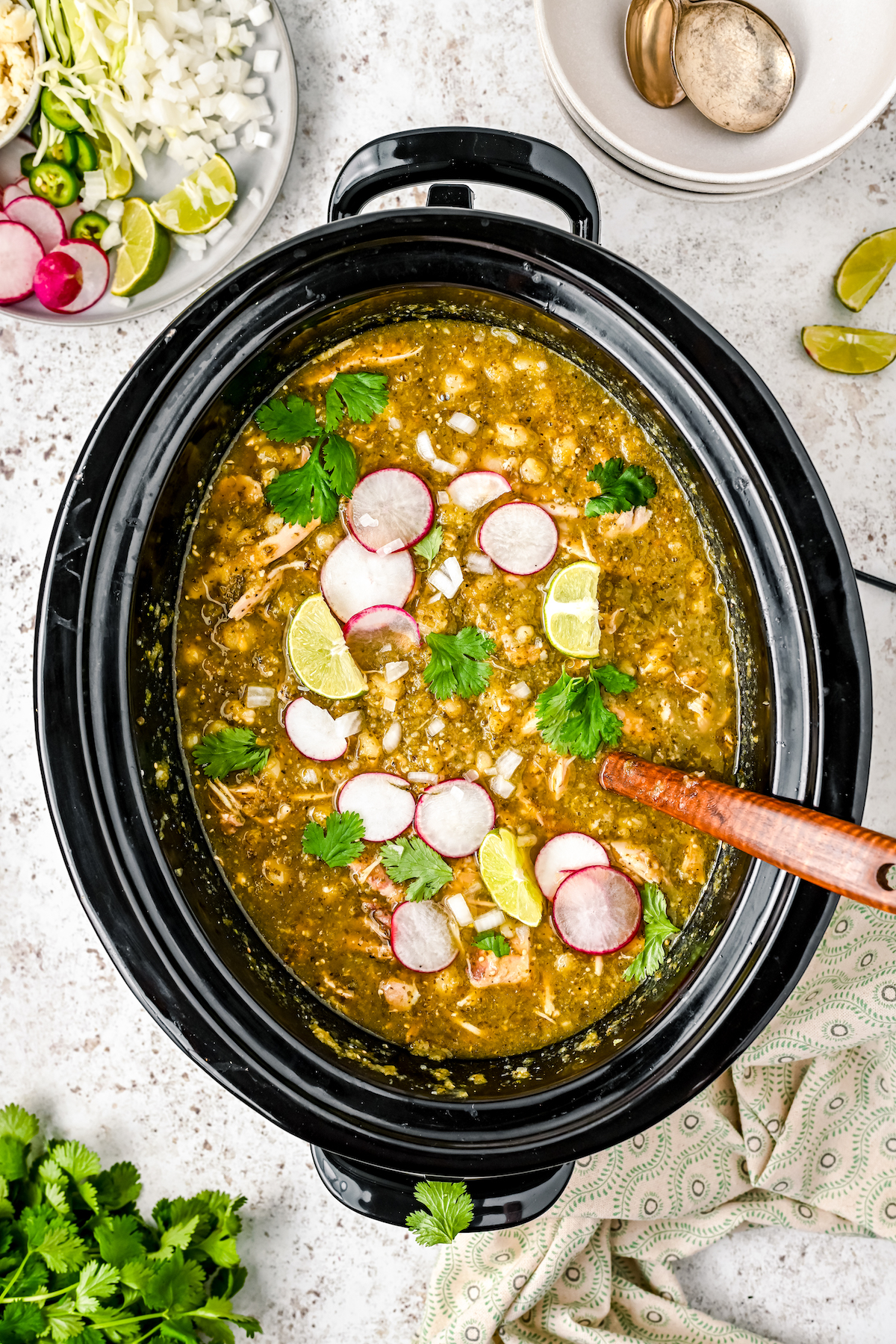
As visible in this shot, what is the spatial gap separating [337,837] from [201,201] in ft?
4.74

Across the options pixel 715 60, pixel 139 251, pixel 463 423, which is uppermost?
pixel 715 60

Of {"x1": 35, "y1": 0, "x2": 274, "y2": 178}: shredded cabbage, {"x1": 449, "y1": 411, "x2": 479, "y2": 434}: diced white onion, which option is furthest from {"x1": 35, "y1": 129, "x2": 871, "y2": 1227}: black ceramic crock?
{"x1": 35, "y1": 0, "x2": 274, "y2": 178}: shredded cabbage

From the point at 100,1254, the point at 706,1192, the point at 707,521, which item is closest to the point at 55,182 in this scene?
the point at 707,521

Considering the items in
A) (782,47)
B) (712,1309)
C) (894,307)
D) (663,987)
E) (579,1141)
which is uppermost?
(782,47)

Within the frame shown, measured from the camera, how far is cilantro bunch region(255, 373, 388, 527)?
6.67ft

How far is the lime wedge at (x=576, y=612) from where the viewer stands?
2.02m

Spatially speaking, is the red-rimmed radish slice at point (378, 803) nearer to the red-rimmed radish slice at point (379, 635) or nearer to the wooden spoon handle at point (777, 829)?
the red-rimmed radish slice at point (379, 635)

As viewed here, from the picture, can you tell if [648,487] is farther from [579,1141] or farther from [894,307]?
[579,1141]

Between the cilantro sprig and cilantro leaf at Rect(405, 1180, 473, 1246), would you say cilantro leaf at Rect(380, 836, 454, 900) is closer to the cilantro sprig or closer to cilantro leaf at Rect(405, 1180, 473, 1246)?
the cilantro sprig

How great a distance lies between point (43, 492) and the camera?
2453 millimetres

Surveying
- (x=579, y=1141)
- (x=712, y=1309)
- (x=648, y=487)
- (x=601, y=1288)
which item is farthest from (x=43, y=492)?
(x=712, y=1309)

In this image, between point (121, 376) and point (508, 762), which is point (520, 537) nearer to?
point (508, 762)

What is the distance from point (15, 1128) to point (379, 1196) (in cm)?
109

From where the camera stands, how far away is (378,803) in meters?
2.06
